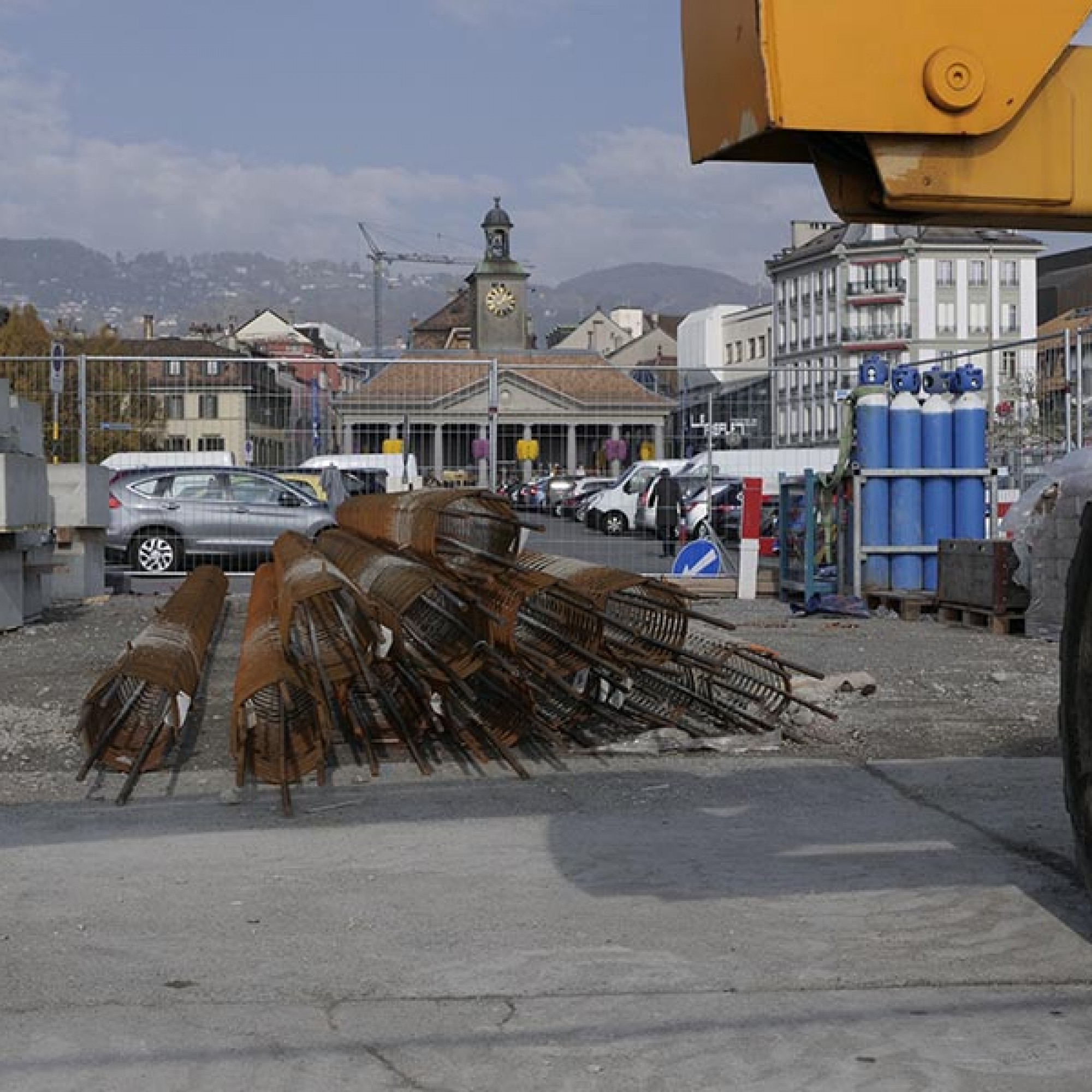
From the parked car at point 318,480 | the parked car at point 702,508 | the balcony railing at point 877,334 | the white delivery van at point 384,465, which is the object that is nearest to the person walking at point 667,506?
the parked car at point 702,508

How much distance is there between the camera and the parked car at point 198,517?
78.4ft

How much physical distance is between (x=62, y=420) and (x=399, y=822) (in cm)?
1574

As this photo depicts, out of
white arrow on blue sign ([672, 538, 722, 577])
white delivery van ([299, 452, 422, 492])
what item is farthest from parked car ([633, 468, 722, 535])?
white delivery van ([299, 452, 422, 492])

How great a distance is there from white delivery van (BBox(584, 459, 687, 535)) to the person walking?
0.21 m

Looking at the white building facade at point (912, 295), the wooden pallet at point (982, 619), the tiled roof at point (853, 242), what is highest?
the tiled roof at point (853, 242)

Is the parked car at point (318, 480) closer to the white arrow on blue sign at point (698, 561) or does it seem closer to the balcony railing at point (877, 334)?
the white arrow on blue sign at point (698, 561)

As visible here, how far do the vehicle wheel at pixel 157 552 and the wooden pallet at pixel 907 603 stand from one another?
1052cm

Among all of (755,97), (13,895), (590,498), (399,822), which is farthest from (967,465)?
(755,97)

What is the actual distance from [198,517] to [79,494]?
538cm

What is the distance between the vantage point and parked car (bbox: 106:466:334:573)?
2391 cm

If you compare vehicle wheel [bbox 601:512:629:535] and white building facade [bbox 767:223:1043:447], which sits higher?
white building facade [bbox 767:223:1043:447]

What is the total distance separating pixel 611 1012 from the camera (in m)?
4.90

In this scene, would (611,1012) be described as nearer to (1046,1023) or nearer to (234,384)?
(1046,1023)

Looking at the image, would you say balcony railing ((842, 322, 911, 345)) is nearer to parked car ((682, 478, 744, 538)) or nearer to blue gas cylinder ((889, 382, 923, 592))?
parked car ((682, 478, 744, 538))
